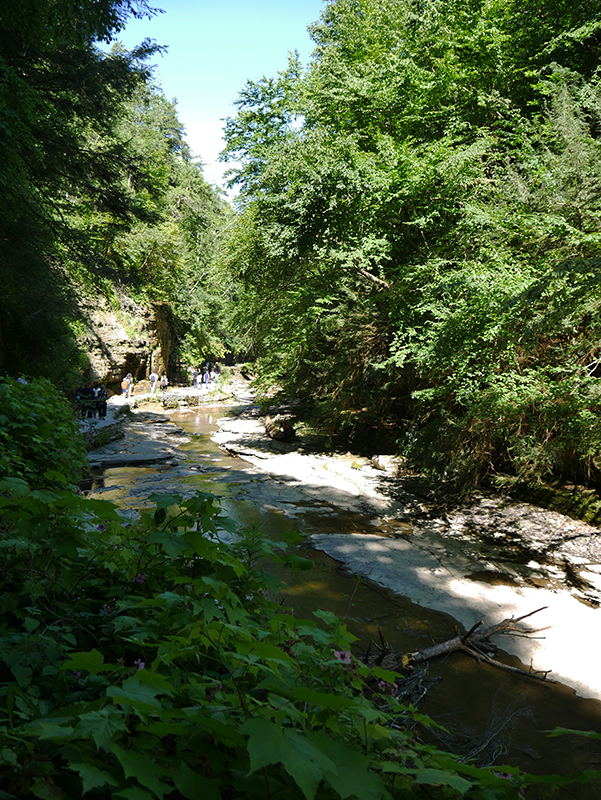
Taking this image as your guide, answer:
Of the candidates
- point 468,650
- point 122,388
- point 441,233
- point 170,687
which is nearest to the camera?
point 170,687

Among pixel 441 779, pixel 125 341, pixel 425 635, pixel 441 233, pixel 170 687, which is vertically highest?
pixel 441 233

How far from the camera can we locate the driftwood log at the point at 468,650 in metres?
3.92

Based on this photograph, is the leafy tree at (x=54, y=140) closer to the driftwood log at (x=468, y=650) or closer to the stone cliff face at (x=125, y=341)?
the driftwood log at (x=468, y=650)

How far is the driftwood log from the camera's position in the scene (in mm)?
3916

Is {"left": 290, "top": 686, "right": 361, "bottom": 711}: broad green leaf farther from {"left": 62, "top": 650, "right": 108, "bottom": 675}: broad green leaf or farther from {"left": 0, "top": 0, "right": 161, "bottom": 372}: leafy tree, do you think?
{"left": 0, "top": 0, "right": 161, "bottom": 372}: leafy tree

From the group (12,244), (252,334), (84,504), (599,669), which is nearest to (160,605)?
(84,504)

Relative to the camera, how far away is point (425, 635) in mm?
4863

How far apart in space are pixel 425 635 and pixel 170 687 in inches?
175

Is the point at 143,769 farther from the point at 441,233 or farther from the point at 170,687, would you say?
the point at 441,233

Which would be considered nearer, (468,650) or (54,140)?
(468,650)

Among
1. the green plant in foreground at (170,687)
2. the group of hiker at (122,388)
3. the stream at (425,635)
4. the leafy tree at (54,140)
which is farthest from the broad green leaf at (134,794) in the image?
the group of hiker at (122,388)

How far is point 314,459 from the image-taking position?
1341 cm

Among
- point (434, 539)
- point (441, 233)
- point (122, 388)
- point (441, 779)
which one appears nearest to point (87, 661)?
point (441, 779)

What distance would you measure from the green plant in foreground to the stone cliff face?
20277 millimetres
